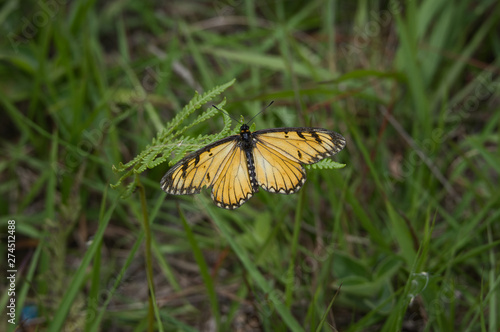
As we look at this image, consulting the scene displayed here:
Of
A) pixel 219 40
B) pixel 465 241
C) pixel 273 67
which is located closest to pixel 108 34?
pixel 219 40

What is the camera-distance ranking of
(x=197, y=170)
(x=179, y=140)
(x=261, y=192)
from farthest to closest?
(x=261, y=192) → (x=197, y=170) → (x=179, y=140)

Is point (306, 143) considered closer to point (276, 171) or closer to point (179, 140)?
point (276, 171)

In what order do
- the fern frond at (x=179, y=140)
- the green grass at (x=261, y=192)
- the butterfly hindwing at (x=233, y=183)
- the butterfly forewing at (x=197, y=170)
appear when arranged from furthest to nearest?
the green grass at (x=261, y=192)
the butterfly hindwing at (x=233, y=183)
the butterfly forewing at (x=197, y=170)
the fern frond at (x=179, y=140)

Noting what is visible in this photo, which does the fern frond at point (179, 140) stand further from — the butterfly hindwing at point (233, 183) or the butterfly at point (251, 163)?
the butterfly hindwing at point (233, 183)

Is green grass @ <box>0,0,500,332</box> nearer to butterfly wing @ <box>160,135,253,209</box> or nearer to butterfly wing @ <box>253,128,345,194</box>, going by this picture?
butterfly wing @ <box>160,135,253,209</box>

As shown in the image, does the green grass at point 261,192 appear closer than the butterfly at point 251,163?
No

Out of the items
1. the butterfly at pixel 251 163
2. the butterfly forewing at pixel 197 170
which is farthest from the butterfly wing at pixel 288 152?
the butterfly forewing at pixel 197 170

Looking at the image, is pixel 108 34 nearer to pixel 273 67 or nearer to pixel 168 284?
pixel 273 67

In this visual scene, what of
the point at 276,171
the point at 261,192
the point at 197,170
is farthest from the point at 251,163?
the point at 261,192
